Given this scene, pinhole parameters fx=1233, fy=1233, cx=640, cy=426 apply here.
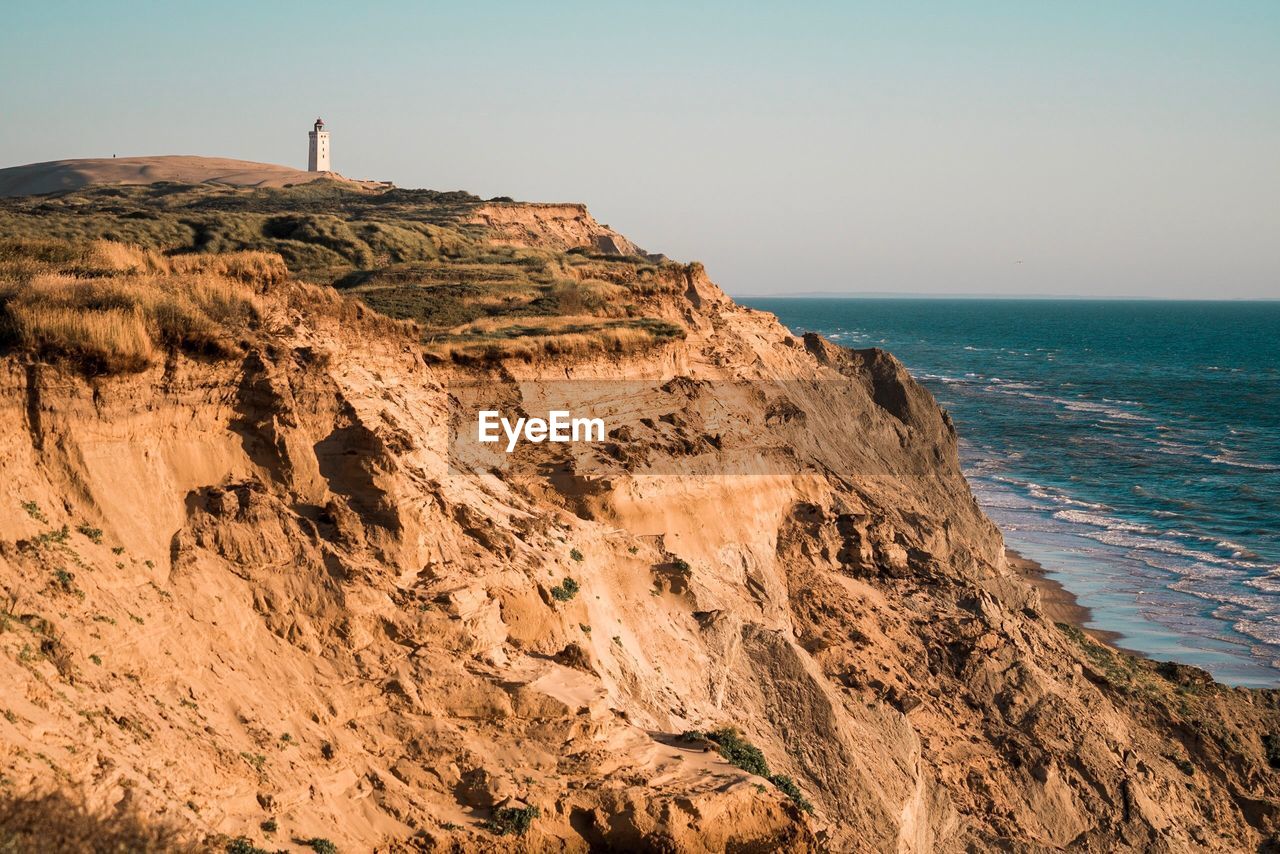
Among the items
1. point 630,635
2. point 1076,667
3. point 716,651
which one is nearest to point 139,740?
point 630,635

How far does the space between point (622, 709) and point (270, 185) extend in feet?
192

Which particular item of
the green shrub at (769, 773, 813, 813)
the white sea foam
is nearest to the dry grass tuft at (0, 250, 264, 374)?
the green shrub at (769, 773, 813, 813)

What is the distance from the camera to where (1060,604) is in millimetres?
36219

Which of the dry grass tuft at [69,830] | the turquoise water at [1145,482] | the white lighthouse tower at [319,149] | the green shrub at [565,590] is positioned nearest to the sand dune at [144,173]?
the white lighthouse tower at [319,149]

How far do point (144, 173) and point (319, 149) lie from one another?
12560 mm

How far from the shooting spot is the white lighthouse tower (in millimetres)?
80438

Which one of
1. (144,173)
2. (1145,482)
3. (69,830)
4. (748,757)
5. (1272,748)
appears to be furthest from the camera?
(144,173)

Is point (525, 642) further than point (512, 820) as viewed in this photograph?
Yes

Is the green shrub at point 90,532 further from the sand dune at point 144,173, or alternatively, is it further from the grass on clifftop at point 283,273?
the sand dune at point 144,173

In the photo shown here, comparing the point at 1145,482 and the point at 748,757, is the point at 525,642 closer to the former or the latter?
the point at 748,757

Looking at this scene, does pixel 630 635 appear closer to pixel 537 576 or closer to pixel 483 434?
pixel 537 576

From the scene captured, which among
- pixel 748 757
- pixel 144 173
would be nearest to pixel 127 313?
pixel 748 757

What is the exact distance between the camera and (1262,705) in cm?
2703

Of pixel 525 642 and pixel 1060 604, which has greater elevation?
pixel 525 642
